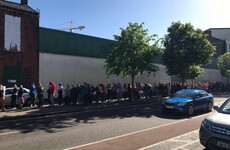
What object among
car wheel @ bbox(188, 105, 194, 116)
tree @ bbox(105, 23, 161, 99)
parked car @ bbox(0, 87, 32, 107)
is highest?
tree @ bbox(105, 23, 161, 99)

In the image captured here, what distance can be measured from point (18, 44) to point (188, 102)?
1479 cm

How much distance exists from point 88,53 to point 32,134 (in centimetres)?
1922

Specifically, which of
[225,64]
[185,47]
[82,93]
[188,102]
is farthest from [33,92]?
[225,64]

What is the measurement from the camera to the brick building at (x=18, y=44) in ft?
74.9

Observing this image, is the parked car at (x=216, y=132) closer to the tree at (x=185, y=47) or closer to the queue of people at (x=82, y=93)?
the queue of people at (x=82, y=93)

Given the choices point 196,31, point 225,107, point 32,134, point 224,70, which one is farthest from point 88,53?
point 224,70

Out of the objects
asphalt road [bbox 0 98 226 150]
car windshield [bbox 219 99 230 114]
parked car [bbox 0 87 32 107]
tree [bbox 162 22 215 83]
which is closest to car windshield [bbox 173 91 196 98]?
asphalt road [bbox 0 98 226 150]

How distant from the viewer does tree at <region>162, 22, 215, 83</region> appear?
3111 cm

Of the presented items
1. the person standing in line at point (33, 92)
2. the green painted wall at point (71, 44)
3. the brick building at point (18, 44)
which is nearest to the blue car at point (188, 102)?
the person standing in line at point (33, 92)

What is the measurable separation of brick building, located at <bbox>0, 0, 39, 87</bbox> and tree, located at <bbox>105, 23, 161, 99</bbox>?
21.8 ft

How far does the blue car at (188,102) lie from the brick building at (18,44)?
12.5 metres

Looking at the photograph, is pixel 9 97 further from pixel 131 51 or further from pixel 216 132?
pixel 216 132

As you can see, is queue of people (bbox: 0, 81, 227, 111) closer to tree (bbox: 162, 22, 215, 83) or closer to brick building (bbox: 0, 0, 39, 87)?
brick building (bbox: 0, 0, 39, 87)

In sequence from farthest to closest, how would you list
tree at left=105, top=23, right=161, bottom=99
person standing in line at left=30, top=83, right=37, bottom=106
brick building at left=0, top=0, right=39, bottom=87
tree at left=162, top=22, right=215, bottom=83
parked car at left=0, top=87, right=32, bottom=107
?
1. tree at left=162, top=22, right=215, bottom=83
2. tree at left=105, top=23, right=161, bottom=99
3. brick building at left=0, top=0, right=39, bottom=87
4. person standing in line at left=30, top=83, right=37, bottom=106
5. parked car at left=0, top=87, right=32, bottom=107
